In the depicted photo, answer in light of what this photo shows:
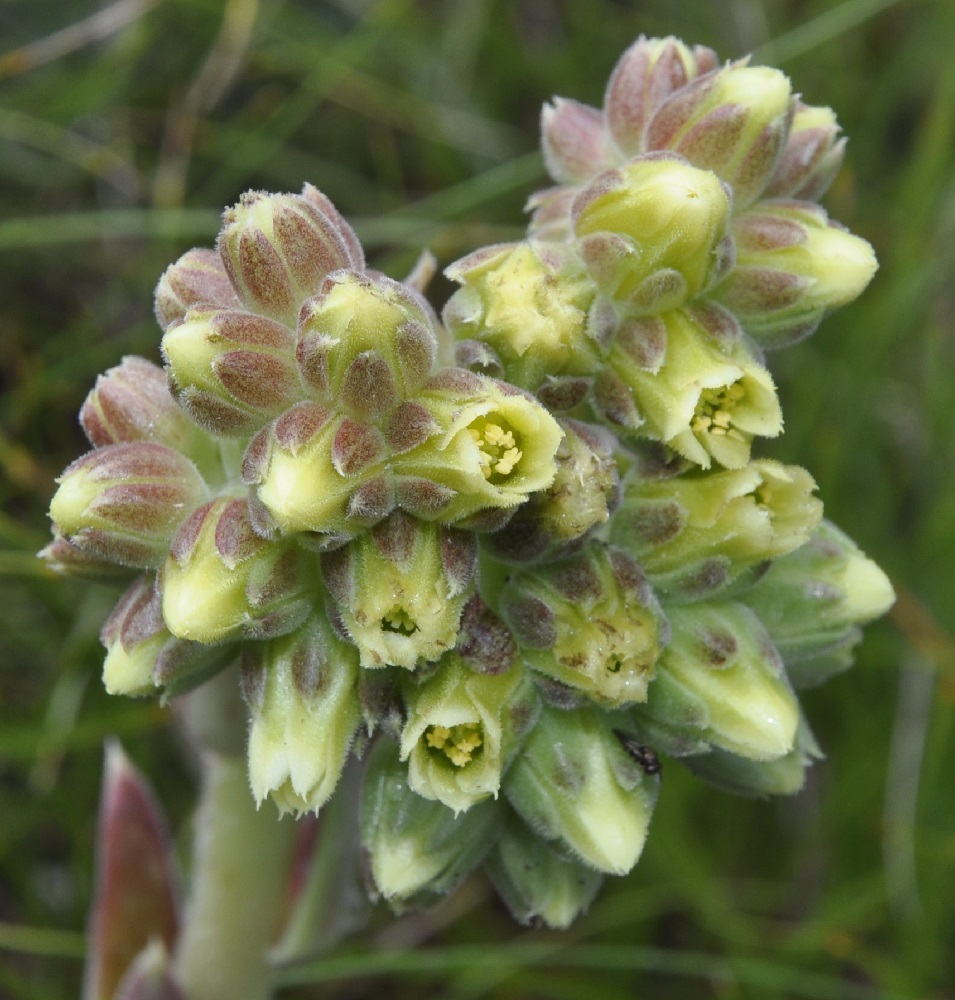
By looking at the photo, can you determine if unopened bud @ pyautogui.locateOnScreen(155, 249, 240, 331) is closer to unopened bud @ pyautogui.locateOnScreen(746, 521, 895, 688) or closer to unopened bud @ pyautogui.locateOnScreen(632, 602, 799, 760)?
unopened bud @ pyautogui.locateOnScreen(632, 602, 799, 760)

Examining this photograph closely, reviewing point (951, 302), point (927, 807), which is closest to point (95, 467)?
point (927, 807)

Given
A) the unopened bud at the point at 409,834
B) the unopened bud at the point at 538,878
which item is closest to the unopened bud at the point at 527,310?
the unopened bud at the point at 409,834

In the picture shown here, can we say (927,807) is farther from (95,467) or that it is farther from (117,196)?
(117,196)

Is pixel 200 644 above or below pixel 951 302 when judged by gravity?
above

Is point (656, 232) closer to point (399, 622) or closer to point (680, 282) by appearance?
point (680, 282)

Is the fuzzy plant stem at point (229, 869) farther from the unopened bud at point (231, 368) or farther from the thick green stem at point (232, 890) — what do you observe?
the unopened bud at point (231, 368)
